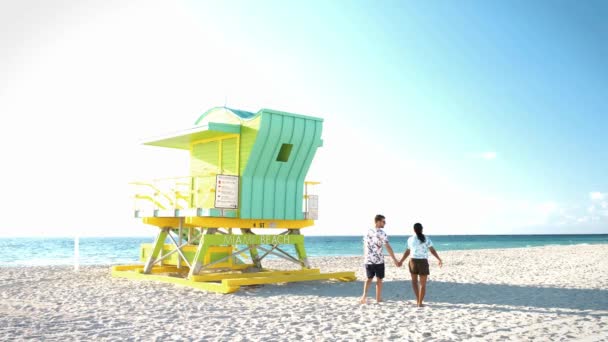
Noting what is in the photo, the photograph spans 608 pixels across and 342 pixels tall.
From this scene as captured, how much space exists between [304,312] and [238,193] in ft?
15.7

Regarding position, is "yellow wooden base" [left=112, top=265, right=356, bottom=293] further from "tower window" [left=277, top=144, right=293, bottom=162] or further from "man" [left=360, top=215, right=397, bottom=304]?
"man" [left=360, top=215, right=397, bottom=304]

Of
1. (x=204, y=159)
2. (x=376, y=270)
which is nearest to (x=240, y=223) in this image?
(x=204, y=159)

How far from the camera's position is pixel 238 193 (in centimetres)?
1386

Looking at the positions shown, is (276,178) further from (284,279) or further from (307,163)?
(284,279)

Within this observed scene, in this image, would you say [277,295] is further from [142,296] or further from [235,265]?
[235,265]

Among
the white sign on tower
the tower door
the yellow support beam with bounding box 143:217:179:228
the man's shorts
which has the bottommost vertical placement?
the man's shorts

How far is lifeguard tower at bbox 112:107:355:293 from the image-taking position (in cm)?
1372

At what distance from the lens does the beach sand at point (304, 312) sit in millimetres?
7918

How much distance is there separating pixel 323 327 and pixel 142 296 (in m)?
5.32

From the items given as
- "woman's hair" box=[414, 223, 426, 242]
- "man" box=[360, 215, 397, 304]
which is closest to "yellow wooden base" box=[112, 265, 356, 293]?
"man" box=[360, 215, 397, 304]

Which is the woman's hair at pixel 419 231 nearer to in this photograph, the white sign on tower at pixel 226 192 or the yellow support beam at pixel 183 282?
the yellow support beam at pixel 183 282

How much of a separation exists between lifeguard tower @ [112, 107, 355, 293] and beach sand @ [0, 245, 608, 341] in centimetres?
100

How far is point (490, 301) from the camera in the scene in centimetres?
1132

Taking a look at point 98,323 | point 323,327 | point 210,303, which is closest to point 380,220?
point 323,327
